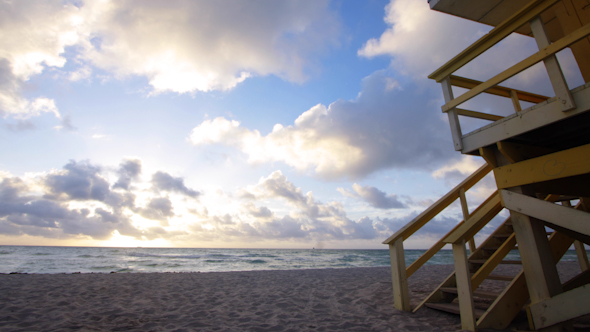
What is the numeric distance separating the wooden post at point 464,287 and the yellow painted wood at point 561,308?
1.73 feet

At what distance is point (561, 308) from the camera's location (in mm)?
2502

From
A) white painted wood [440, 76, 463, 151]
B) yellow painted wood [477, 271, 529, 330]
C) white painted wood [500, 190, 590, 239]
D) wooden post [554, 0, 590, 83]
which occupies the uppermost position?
wooden post [554, 0, 590, 83]

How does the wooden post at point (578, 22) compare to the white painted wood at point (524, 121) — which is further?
the wooden post at point (578, 22)

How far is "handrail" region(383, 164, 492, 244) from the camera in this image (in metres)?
4.02

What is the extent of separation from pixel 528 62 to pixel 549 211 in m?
1.55

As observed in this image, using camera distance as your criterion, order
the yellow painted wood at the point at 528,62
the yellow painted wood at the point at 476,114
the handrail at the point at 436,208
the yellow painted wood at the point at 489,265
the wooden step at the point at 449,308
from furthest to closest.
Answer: the handrail at the point at 436,208 → the wooden step at the point at 449,308 → the yellow painted wood at the point at 476,114 → the yellow painted wood at the point at 489,265 → the yellow painted wood at the point at 528,62

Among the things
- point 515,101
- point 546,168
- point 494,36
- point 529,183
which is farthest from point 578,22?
point 529,183

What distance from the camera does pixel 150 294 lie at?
591 centimetres

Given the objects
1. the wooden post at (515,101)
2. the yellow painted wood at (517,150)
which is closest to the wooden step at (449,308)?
the yellow painted wood at (517,150)

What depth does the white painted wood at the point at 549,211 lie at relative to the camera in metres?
2.34

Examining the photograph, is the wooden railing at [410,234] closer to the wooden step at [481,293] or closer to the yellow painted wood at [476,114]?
the wooden step at [481,293]

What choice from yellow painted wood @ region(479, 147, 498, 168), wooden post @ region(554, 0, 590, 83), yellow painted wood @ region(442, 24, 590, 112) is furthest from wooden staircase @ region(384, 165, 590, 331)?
wooden post @ region(554, 0, 590, 83)

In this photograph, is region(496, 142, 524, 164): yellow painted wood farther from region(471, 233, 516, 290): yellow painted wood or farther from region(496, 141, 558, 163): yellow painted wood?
region(471, 233, 516, 290): yellow painted wood

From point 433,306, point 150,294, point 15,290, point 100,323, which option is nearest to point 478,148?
point 433,306
